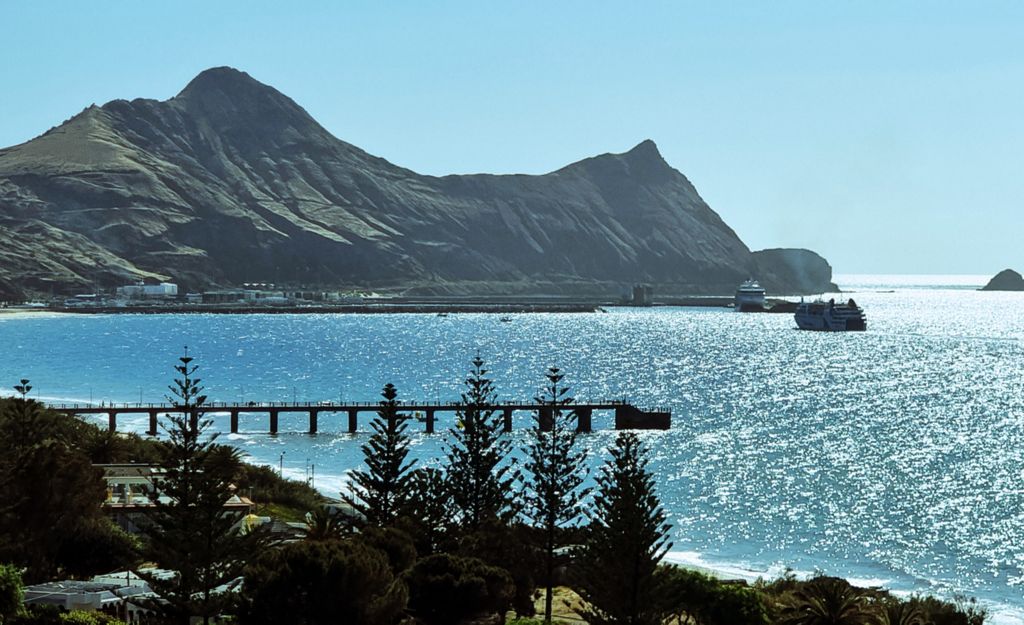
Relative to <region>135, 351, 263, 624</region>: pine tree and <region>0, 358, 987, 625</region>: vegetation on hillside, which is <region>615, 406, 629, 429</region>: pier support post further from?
<region>135, 351, 263, 624</region>: pine tree

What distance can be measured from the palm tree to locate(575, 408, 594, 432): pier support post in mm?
66036

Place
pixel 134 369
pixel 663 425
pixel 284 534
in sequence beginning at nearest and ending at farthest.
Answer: pixel 284 534 < pixel 663 425 < pixel 134 369

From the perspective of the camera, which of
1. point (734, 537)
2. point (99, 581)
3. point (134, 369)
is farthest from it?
point (134, 369)

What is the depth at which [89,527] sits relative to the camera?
4341cm

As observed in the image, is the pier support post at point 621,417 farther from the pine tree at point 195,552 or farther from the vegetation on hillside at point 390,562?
the pine tree at point 195,552

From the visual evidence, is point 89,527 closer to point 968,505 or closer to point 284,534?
point 284,534

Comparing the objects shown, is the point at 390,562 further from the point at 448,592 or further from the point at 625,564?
the point at 625,564

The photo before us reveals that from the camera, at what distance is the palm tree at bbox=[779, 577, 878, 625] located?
35969mm

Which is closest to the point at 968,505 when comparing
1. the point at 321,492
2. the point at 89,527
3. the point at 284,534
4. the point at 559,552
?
Answer: the point at 559,552

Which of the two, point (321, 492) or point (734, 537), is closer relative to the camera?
point (734, 537)

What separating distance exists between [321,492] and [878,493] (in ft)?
112

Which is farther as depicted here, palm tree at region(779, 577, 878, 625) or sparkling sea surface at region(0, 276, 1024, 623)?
sparkling sea surface at region(0, 276, 1024, 623)

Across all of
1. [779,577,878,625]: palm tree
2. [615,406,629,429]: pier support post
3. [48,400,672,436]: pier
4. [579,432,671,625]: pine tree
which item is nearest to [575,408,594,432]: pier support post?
[48,400,672,436]: pier

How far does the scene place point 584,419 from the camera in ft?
344
